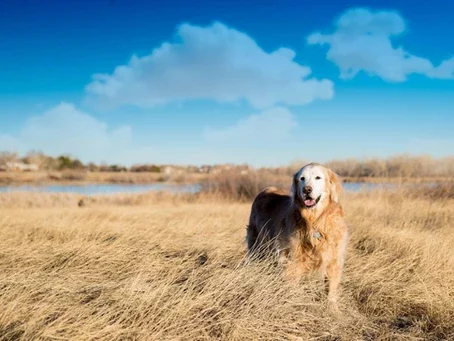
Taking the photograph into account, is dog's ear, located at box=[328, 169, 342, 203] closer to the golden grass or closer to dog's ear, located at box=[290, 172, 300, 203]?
dog's ear, located at box=[290, 172, 300, 203]

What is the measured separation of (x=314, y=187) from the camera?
11.0 ft

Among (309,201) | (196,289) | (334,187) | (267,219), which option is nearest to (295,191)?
(309,201)

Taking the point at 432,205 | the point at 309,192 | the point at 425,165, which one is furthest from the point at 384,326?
the point at 425,165

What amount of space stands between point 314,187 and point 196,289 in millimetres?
1369

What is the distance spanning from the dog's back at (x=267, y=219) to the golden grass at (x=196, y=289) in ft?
0.95

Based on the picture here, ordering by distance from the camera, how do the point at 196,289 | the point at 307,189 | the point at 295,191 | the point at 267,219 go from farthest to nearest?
the point at 267,219, the point at 295,191, the point at 307,189, the point at 196,289

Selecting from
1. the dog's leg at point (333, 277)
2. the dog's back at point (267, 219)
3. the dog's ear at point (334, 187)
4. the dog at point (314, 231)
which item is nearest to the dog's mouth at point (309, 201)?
the dog at point (314, 231)

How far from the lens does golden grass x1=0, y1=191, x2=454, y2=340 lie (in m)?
2.27

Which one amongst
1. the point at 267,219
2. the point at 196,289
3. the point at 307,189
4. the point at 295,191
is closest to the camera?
the point at 196,289

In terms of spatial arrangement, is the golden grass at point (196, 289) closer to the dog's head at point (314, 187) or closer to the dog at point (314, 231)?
→ the dog at point (314, 231)

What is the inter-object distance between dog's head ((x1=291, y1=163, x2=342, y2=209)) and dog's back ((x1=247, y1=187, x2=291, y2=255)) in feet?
1.31

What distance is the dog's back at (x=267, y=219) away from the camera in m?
3.86

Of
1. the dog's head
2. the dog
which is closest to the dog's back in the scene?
the dog

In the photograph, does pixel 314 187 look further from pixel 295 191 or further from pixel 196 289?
pixel 196 289
